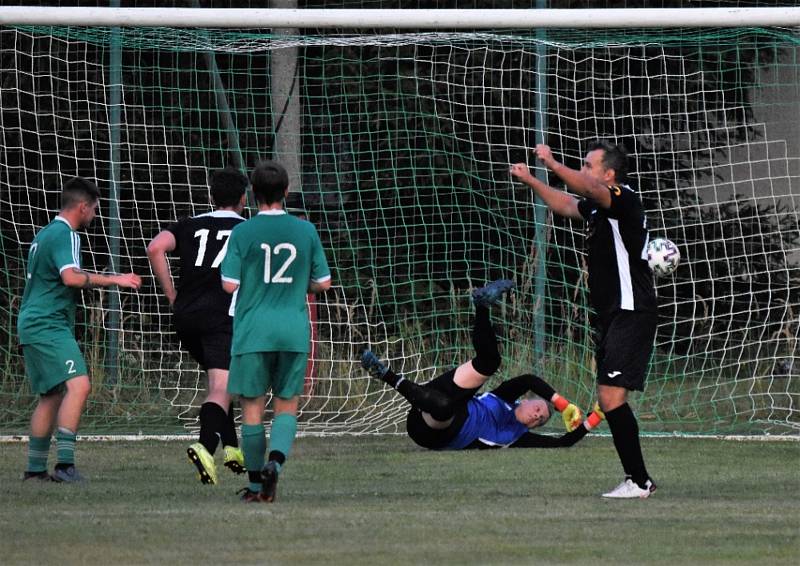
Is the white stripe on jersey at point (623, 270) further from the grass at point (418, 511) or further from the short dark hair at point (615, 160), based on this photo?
the grass at point (418, 511)

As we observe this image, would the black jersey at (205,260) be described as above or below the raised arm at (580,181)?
below

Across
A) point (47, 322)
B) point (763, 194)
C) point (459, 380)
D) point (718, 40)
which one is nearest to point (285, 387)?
point (47, 322)

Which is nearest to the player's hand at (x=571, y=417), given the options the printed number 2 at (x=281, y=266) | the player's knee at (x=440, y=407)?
the player's knee at (x=440, y=407)

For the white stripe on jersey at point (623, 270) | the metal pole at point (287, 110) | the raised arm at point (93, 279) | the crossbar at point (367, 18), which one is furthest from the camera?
the metal pole at point (287, 110)

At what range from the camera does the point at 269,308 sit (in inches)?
288

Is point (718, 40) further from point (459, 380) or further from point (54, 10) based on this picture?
point (54, 10)

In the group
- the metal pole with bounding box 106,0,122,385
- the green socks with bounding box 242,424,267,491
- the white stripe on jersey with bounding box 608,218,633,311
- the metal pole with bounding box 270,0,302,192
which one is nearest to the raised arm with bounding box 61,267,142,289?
the green socks with bounding box 242,424,267,491

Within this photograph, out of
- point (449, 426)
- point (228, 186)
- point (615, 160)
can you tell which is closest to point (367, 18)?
point (228, 186)

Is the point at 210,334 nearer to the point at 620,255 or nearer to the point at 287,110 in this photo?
the point at 620,255

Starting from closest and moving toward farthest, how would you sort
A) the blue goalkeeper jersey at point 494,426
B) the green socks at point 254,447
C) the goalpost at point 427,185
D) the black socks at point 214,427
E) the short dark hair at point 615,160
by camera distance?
the green socks at point 254,447 → the short dark hair at point 615,160 → the black socks at point 214,427 → the blue goalkeeper jersey at point 494,426 → the goalpost at point 427,185

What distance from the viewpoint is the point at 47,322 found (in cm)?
834

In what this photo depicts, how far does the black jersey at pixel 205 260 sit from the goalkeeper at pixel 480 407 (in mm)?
1495

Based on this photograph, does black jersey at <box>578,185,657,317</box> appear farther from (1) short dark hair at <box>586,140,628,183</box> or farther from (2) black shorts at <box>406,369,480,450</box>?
(2) black shorts at <box>406,369,480,450</box>

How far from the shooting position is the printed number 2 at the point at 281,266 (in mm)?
7309
